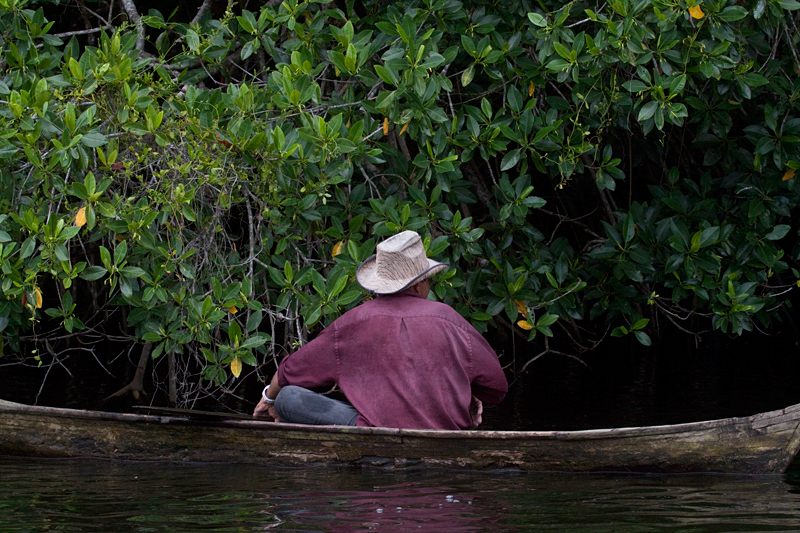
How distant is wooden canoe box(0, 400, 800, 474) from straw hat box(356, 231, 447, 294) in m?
0.60

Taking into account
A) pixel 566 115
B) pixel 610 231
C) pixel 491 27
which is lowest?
pixel 610 231

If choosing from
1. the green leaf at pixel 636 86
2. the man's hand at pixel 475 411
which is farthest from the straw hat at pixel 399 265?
the green leaf at pixel 636 86

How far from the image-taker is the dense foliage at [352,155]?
467 cm

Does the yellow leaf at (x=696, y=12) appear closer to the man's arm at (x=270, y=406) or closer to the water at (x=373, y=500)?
the water at (x=373, y=500)

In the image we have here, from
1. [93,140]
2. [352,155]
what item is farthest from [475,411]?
[93,140]

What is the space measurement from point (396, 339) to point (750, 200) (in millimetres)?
2738

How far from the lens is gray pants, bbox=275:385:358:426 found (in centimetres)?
441

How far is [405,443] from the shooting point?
420cm

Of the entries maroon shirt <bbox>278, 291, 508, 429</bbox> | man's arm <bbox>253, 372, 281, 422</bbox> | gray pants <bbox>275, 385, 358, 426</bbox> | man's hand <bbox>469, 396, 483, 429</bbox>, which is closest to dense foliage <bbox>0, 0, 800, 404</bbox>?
man's arm <bbox>253, 372, 281, 422</bbox>

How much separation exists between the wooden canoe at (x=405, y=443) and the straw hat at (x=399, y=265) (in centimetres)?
60

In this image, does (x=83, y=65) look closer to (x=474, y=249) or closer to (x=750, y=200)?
(x=474, y=249)

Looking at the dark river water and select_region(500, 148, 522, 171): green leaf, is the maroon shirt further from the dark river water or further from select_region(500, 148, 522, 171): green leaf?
select_region(500, 148, 522, 171): green leaf

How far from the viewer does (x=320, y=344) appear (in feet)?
13.9

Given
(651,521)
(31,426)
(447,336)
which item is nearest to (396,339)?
(447,336)
